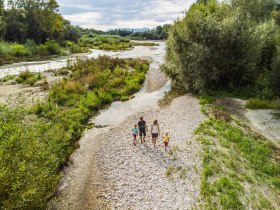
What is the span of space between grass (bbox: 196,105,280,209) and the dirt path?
857 mm

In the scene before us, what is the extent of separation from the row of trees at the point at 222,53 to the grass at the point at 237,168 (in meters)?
10.8

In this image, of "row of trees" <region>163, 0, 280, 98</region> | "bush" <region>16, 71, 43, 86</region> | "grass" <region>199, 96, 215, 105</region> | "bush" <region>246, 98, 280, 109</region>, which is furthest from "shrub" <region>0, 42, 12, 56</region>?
"bush" <region>246, 98, 280, 109</region>

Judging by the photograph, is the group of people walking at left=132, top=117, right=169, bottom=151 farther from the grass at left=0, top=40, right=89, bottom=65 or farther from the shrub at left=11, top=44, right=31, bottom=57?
the shrub at left=11, top=44, right=31, bottom=57

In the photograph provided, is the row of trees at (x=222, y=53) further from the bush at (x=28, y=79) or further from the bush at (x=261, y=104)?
the bush at (x=28, y=79)

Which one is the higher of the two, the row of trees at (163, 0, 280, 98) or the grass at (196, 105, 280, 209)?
the row of trees at (163, 0, 280, 98)

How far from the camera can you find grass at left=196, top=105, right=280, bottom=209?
14.2 metres

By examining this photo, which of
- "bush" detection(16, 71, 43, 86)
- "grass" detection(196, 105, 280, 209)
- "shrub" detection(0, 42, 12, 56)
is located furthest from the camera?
"shrub" detection(0, 42, 12, 56)

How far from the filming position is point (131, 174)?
17.2m

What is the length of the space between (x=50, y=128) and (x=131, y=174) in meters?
8.50

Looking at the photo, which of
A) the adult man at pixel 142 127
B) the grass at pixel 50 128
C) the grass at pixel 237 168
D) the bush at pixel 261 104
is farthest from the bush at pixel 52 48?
the grass at pixel 237 168

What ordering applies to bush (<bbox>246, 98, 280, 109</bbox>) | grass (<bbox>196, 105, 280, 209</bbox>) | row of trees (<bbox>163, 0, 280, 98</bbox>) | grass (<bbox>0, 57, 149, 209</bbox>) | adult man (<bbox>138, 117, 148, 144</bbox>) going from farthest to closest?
row of trees (<bbox>163, 0, 280, 98</bbox>) < bush (<bbox>246, 98, 280, 109</bbox>) < adult man (<bbox>138, 117, 148, 144</bbox>) < grass (<bbox>196, 105, 280, 209</bbox>) < grass (<bbox>0, 57, 149, 209</bbox>)

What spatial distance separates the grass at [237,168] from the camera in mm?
14227

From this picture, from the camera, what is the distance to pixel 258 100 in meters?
28.1

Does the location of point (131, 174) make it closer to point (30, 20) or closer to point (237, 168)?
point (237, 168)
